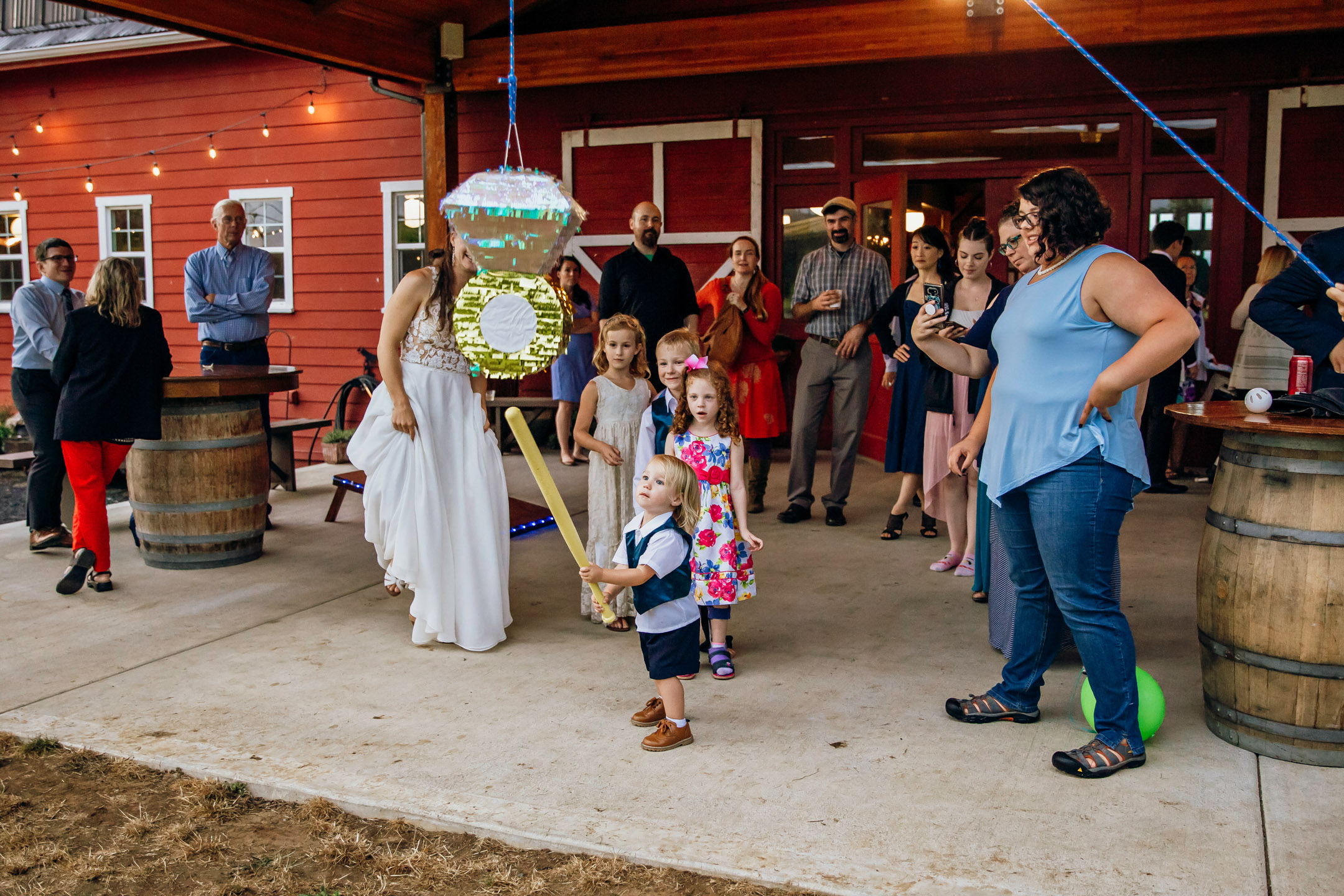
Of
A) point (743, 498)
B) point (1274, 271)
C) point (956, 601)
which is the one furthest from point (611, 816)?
point (1274, 271)

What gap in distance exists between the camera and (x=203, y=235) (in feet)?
36.8

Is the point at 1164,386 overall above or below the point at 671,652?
above

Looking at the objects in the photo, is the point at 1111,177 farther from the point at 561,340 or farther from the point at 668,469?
the point at 561,340

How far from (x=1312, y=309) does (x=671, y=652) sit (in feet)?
7.68

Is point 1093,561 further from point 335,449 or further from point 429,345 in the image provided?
point 335,449

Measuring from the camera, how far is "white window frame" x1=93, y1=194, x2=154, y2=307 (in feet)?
37.7

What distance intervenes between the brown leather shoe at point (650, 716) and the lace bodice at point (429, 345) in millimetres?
1464

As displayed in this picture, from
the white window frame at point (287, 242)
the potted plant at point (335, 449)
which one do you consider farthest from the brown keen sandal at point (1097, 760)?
the white window frame at point (287, 242)

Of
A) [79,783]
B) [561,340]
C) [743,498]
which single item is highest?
[561,340]

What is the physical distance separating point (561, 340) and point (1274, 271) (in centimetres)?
584

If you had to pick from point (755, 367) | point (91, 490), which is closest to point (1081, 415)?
point (755, 367)

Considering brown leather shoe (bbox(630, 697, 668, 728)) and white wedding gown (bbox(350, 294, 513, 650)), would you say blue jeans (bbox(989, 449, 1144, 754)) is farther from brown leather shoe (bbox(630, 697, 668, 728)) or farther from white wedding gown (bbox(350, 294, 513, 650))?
white wedding gown (bbox(350, 294, 513, 650))

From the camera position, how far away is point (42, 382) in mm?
5641

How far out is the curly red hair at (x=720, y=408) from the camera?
373 cm
